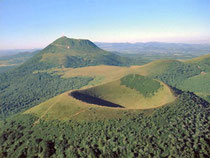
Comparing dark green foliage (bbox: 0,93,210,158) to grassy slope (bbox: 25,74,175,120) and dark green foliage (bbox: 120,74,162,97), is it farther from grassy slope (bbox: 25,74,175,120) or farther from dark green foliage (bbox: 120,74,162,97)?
dark green foliage (bbox: 120,74,162,97)

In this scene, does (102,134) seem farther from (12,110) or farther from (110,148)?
(12,110)

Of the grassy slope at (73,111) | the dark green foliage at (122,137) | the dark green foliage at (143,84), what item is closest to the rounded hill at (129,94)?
the dark green foliage at (143,84)

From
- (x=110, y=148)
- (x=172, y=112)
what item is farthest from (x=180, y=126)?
(x=110, y=148)

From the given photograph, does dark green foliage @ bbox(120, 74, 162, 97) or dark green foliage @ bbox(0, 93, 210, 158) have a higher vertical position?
dark green foliage @ bbox(120, 74, 162, 97)

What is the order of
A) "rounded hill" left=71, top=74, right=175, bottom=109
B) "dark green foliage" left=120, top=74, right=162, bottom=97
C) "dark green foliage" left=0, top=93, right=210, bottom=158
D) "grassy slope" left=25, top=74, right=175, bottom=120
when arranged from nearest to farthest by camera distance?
"dark green foliage" left=0, top=93, right=210, bottom=158 < "grassy slope" left=25, top=74, right=175, bottom=120 < "rounded hill" left=71, top=74, right=175, bottom=109 < "dark green foliage" left=120, top=74, right=162, bottom=97

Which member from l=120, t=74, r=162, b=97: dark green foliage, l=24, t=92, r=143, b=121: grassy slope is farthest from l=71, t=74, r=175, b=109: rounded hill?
l=24, t=92, r=143, b=121: grassy slope

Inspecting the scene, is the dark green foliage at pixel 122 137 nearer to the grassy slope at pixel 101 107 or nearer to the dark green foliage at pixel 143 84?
the grassy slope at pixel 101 107

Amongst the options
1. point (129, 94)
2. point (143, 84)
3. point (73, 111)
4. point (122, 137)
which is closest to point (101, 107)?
point (73, 111)

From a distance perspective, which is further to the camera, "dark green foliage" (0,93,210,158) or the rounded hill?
the rounded hill
